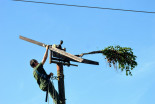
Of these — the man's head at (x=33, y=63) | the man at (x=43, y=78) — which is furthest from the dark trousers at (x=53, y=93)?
the man's head at (x=33, y=63)

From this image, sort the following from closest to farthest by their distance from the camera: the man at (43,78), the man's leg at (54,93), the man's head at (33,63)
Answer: the man's leg at (54,93) → the man at (43,78) → the man's head at (33,63)

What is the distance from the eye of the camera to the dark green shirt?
7.00m

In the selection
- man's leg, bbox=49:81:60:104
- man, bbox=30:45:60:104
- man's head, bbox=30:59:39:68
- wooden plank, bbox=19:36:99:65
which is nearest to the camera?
wooden plank, bbox=19:36:99:65

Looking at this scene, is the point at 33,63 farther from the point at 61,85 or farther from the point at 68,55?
the point at 68,55

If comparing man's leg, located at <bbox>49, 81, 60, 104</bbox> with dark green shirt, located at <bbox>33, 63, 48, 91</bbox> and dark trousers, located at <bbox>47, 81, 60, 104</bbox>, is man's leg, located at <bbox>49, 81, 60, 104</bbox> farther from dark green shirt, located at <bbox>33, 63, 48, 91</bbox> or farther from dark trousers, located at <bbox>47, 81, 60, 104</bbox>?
dark green shirt, located at <bbox>33, 63, 48, 91</bbox>

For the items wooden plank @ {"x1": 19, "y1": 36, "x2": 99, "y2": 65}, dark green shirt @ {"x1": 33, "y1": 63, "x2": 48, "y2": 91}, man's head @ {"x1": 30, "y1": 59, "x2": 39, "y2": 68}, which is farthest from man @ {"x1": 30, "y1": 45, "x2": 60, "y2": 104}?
wooden plank @ {"x1": 19, "y1": 36, "x2": 99, "y2": 65}

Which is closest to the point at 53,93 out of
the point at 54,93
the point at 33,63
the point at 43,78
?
the point at 54,93

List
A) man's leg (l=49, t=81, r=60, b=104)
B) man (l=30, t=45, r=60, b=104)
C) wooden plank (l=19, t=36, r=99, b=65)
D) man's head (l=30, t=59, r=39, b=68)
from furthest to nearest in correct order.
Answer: man's head (l=30, t=59, r=39, b=68) < man (l=30, t=45, r=60, b=104) < man's leg (l=49, t=81, r=60, b=104) < wooden plank (l=19, t=36, r=99, b=65)

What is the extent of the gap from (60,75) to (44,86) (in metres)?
0.51

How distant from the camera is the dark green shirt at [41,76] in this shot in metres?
Result: 7.00

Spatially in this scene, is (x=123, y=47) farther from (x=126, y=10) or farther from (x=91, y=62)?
(x=91, y=62)

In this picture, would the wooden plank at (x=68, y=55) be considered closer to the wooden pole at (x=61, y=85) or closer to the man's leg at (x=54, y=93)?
the wooden pole at (x=61, y=85)

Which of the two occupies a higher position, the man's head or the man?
the man's head

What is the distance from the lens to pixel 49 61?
6.86 metres
